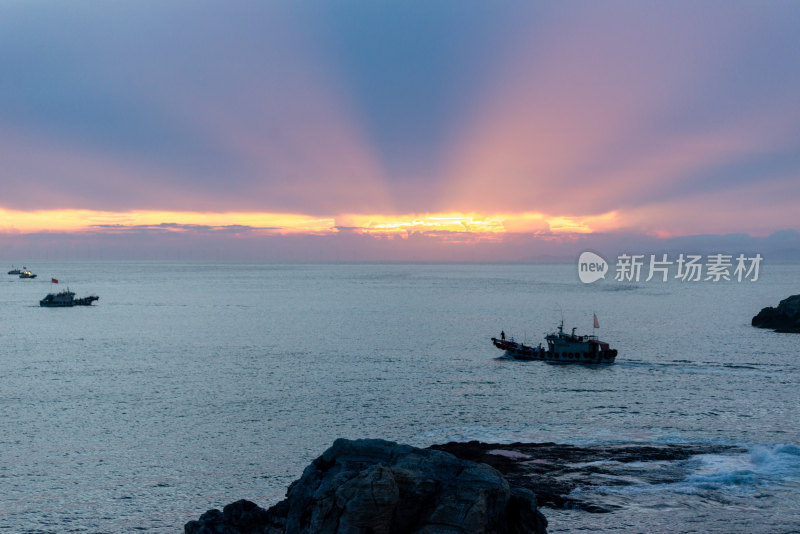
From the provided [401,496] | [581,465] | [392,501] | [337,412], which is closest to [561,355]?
[337,412]

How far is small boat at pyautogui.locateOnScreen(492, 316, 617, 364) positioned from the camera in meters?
93.5

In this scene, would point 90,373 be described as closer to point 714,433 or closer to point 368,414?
point 368,414

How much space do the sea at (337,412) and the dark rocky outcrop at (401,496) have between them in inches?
420

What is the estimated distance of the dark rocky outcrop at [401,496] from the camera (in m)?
26.8

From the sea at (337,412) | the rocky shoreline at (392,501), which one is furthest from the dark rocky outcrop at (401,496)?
the sea at (337,412)

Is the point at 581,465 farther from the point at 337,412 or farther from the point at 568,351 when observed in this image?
the point at 568,351

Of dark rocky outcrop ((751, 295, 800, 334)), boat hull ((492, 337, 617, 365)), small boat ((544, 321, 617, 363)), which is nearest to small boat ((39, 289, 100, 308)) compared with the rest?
boat hull ((492, 337, 617, 365))

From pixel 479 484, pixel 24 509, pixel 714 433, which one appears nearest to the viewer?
pixel 479 484

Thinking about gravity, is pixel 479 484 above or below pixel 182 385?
above

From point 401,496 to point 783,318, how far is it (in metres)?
132

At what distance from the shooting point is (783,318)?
13338cm

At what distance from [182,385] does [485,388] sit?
35567 millimetres

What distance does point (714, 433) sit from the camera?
183ft

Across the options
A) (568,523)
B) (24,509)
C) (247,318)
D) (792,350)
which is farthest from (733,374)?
(247,318)
